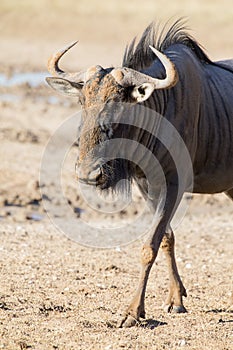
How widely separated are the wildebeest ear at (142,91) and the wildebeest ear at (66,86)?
1.45 ft

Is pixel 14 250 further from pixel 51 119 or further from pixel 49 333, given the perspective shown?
pixel 51 119

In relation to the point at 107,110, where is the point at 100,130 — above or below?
below

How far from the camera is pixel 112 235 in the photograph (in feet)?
31.5

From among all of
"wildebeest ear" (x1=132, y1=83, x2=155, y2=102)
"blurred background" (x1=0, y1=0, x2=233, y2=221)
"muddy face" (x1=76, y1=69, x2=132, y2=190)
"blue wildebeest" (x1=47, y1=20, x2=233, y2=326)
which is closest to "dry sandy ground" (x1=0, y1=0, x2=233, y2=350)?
"blurred background" (x1=0, y1=0, x2=233, y2=221)

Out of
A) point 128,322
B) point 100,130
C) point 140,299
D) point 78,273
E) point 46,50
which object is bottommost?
point 46,50

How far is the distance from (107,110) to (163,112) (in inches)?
26.2

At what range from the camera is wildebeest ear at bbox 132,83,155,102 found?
6.05 m

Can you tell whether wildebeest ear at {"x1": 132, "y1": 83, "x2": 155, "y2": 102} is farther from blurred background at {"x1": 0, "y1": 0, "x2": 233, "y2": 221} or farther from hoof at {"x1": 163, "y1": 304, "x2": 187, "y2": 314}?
blurred background at {"x1": 0, "y1": 0, "x2": 233, "y2": 221}

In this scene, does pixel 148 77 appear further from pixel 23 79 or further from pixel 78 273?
pixel 23 79

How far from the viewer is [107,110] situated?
5.99 metres

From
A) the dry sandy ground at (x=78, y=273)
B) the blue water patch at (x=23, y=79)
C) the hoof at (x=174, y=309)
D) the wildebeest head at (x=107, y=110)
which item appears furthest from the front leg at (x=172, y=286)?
the blue water patch at (x=23, y=79)

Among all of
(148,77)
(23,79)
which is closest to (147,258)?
(148,77)

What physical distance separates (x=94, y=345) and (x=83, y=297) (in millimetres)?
1409

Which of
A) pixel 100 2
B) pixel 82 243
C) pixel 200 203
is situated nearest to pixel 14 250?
pixel 82 243
